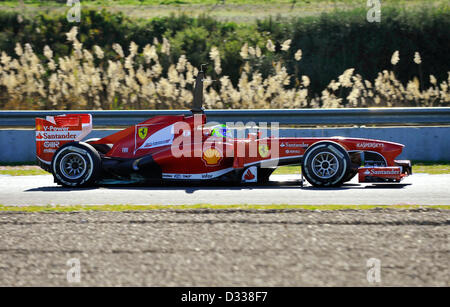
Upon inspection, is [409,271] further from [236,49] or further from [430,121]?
[236,49]

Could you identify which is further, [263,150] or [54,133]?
[54,133]

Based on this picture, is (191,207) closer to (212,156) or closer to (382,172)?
(212,156)

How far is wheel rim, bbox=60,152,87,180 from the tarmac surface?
2.40 m

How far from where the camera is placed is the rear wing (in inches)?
412

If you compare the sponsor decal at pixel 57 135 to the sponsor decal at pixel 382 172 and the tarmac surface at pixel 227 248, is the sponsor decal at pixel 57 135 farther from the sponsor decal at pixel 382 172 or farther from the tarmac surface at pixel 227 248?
the sponsor decal at pixel 382 172

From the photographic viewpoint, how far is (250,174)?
9641mm

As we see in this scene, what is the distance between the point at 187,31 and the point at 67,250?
688 inches

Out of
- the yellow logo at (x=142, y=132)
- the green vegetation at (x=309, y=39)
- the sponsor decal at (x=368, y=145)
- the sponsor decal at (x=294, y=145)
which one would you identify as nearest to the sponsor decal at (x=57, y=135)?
the yellow logo at (x=142, y=132)

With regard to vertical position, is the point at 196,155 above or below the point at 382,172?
above

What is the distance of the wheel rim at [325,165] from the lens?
366 inches

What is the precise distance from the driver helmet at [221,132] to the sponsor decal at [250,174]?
2.16 feet

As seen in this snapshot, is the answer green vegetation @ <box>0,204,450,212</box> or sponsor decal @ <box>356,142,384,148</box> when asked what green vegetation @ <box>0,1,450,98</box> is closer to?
sponsor decal @ <box>356,142,384,148</box>

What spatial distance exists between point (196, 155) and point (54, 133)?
95.8 inches

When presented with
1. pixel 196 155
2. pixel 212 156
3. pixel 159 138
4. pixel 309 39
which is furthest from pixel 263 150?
pixel 309 39
